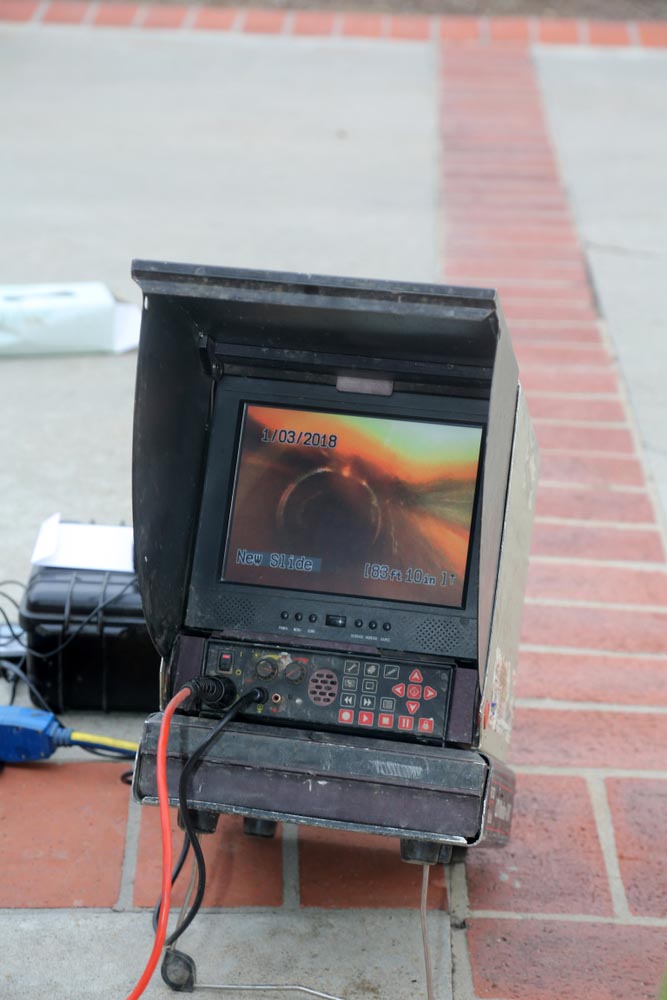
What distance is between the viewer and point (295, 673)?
1636mm

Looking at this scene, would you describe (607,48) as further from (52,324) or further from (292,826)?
(292,826)

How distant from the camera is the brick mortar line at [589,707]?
2326mm

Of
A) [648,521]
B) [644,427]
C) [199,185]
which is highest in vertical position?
[199,185]

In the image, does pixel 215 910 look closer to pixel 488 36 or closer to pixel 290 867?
pixel 290 867

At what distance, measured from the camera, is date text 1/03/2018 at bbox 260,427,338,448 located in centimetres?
168

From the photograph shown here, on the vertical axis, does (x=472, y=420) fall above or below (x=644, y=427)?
below

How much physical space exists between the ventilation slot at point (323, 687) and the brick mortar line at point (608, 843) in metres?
0.61

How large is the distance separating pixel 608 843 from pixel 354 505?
2.55 ft

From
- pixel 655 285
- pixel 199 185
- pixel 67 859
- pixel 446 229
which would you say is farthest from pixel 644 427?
pixel 199 185

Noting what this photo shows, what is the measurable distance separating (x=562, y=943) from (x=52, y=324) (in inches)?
97.0

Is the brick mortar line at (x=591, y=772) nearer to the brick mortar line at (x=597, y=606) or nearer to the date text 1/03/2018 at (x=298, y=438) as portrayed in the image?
the brick mortar line at (x=597, y=606)

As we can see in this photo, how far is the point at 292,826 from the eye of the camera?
1992 millimetres

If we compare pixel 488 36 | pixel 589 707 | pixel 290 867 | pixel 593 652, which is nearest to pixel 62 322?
pixel 593 652

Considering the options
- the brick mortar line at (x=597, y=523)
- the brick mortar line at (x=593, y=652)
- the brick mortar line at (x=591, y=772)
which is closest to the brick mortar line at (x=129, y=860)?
the brick mortar line at (x=591, y=772)
